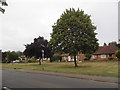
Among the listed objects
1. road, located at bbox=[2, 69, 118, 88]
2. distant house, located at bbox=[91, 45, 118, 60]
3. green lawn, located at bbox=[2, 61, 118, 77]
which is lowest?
green lawn, located at bbox=[2, 61, 118, 77]

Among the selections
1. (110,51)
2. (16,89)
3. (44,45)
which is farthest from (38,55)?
(16,89)

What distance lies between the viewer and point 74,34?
101ft

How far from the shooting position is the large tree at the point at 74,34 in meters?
30.7

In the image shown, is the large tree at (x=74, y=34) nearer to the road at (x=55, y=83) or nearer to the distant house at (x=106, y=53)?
the road at (x=55, y=83)

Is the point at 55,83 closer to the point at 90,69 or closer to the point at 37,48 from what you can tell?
the point at 90,69

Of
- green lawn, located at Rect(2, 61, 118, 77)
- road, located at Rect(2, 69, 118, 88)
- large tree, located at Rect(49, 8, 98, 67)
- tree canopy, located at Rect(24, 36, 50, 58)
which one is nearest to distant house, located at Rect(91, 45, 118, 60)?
tree canopy, located at Rect(24, 36, 50, 58)

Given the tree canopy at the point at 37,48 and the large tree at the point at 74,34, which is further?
the tree canopy at the point at 37,48

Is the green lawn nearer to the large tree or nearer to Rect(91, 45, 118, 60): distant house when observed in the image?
the large tree

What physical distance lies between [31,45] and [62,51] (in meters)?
15.9

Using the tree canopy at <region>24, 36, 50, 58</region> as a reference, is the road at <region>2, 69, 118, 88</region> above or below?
below

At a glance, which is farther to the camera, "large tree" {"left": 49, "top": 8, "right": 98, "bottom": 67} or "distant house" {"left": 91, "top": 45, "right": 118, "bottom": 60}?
"distant house" {"left": 91, "top": 45, "right": 118, "bottom": 60}

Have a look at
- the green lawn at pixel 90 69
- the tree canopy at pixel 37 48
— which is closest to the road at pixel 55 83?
the green lawn at pixel 90 69

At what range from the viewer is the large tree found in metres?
30.7

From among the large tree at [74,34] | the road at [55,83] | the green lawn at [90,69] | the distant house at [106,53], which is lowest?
the green lawn at [90,69]
